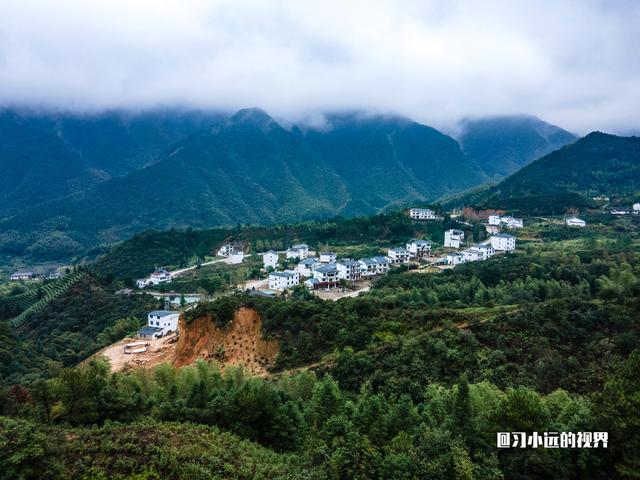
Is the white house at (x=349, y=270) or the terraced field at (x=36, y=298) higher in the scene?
the white house at (x=349, y=270)

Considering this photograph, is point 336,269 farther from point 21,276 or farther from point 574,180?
point 574,180

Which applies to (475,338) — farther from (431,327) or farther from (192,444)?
(192,444)

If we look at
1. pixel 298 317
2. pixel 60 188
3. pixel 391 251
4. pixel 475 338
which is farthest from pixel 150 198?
pixel 475 338

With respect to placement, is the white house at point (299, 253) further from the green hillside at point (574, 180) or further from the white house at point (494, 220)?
the green hillside at point (574, 180)

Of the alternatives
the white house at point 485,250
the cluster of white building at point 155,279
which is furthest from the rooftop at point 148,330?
the white house at point 485,250

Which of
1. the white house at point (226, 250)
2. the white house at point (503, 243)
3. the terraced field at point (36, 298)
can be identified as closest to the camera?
the terraced field at point (36, 298)

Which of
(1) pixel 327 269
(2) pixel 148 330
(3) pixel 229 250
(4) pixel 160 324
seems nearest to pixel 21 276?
(3) pixel 229 250
